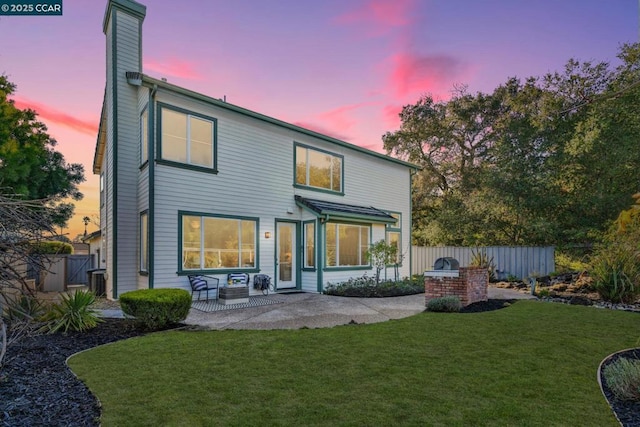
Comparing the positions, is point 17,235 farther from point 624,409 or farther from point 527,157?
point 527,157

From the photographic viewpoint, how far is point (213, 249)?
11211 millimetres

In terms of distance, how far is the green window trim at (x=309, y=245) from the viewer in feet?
42.8

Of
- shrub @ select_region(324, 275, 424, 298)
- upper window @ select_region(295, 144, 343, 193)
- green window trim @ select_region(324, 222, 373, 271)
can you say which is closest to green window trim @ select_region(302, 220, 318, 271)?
green window trim @ select_region(324, 222, 373, 271)

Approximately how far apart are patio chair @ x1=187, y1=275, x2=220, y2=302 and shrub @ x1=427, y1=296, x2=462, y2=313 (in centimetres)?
587

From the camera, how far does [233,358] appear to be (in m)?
5.26

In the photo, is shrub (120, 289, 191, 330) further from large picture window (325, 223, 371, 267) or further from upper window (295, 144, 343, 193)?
upper window (295, 144, 343, 193)

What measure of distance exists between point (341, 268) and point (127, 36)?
997 cm

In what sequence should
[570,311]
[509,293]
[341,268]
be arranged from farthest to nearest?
1. [341,268]
2. [509,293]
3. [570,311]

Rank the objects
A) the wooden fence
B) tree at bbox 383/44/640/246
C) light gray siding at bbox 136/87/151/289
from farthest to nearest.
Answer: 1. tree at bbox 383/44/640/246
2. the wooden fence
3. light gray siding at bbox 136/87/151/289

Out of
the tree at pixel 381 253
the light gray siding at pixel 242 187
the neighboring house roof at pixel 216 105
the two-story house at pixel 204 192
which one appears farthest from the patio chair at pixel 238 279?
the neighboring house roof at pixel 216 105

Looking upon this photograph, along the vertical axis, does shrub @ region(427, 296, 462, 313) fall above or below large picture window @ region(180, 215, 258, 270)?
below

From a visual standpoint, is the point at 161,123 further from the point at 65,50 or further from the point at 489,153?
the point at 489,153

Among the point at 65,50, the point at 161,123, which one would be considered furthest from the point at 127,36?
the point at 161,123

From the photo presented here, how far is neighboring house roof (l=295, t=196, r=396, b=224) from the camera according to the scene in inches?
507
